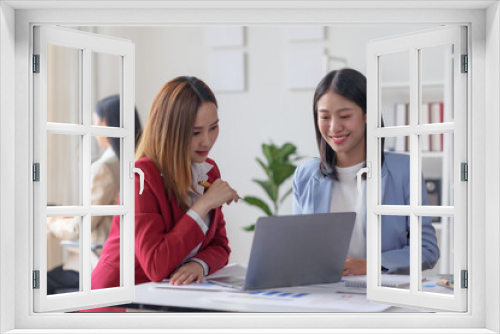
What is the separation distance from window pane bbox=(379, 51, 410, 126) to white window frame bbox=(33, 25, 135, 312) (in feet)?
7.44

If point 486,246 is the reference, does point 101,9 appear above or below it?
above

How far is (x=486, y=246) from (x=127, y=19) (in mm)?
1531

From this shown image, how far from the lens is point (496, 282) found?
216cm

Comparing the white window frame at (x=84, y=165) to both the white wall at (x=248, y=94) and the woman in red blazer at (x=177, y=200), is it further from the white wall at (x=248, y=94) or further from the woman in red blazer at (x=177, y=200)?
the white wall at (x=248, y=94)

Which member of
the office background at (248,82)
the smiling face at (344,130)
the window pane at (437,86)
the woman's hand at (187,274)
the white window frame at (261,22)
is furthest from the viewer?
the office background at (248,82)

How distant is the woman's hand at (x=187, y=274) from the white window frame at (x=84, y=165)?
25cm

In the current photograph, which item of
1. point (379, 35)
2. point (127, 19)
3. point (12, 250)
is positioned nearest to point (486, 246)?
point (127, 19)

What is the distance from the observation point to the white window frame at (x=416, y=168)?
2.26 meters

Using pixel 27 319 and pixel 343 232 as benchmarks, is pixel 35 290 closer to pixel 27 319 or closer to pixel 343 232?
pixel 27 319

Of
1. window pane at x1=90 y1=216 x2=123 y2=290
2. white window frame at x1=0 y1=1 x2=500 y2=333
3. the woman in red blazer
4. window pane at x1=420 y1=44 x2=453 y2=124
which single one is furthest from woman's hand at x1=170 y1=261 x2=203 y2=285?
window pane at x1=420 y1=44 x2=453 y2=124

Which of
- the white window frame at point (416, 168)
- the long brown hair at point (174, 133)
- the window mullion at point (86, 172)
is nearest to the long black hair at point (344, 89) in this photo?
the long brown hair at point (174, 133)

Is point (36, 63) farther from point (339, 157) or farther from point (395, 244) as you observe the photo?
point (395, 244)

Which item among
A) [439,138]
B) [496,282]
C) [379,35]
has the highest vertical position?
[379,35]

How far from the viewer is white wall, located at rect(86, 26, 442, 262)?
5375mm
